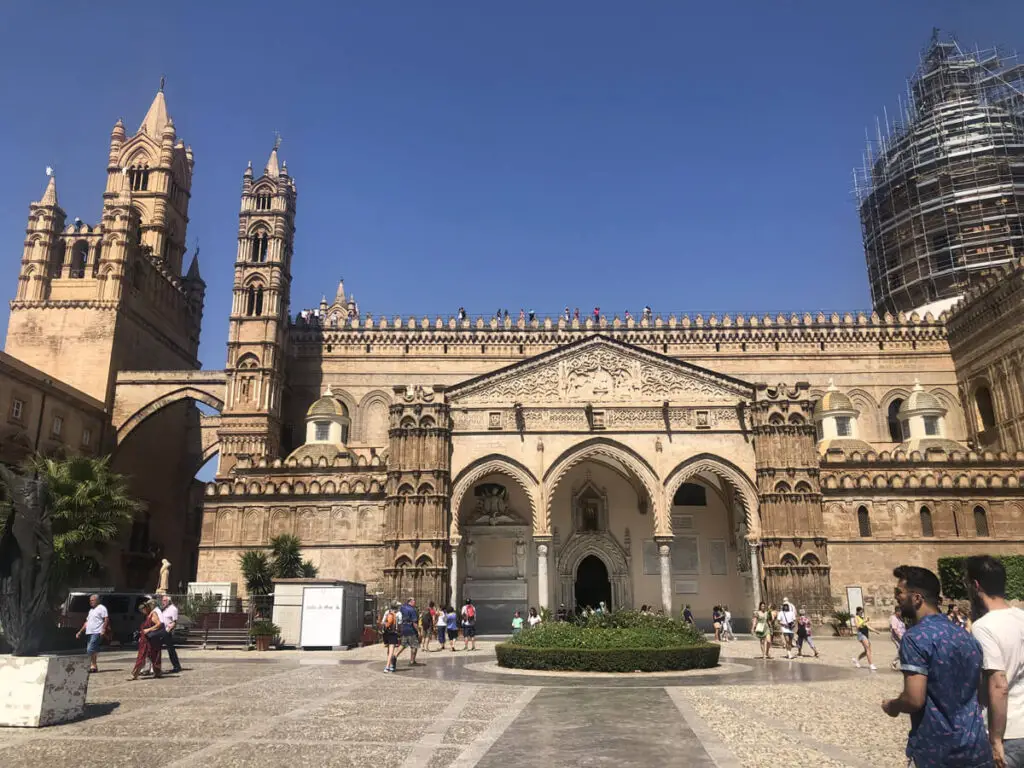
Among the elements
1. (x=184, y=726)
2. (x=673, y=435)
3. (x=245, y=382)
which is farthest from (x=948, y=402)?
(x=184, y=726)

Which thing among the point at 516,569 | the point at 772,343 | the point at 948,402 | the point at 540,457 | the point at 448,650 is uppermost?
the point at 772,343

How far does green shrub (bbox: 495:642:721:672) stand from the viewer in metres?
17.5

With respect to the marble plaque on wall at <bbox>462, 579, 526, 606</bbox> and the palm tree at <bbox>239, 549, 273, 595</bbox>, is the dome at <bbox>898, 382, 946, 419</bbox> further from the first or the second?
the palm tree at <bbox>239, 549, 273, 595</bbox>

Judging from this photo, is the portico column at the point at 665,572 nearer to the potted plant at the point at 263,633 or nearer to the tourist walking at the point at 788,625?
the tourist walking at the point at 788,625

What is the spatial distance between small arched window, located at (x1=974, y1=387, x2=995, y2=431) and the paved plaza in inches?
1272

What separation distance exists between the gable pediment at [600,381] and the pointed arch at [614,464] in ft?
6.93

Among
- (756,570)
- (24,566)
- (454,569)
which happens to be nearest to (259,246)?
(454,569)

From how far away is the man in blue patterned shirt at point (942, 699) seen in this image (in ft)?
15.1

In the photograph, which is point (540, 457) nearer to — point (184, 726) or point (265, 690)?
point (265, 690)

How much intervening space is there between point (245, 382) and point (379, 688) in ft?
102

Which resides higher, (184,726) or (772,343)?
(772,343)

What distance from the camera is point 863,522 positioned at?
113 ft

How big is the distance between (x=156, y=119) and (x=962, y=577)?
186 feet

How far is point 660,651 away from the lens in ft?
57.7
